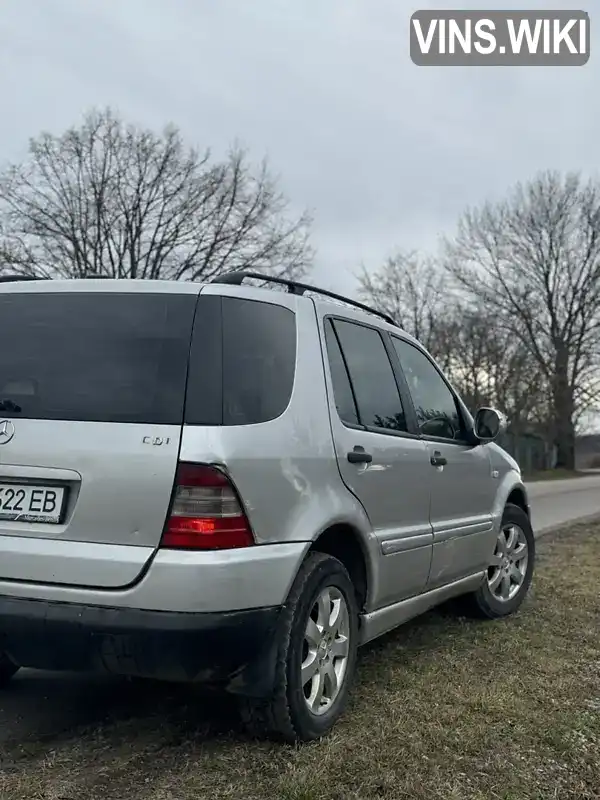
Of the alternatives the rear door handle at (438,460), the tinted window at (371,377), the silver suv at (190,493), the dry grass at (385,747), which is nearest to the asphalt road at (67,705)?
the dry grass at (385,747)

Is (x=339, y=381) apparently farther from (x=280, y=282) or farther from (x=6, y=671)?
(x=6, y=671)

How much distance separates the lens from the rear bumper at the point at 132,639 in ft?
9.73

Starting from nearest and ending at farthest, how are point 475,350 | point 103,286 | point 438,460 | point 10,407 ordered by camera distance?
1. point 10,407
2. point 103,286
3. point 438,460
4. point 475,350

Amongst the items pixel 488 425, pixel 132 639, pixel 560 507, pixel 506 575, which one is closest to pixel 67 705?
pixel 132 639

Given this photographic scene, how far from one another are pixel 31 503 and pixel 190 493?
60 cm

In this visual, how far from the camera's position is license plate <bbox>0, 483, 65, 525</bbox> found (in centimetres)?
309

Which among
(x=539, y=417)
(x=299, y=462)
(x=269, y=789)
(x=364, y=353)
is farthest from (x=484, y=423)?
(x=539, y=417)

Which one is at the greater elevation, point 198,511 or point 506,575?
point 198,511

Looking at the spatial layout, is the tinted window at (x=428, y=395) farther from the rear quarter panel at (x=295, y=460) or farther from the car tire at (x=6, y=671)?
the car tire at (x=6, y=671)

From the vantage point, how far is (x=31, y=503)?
10.2ft

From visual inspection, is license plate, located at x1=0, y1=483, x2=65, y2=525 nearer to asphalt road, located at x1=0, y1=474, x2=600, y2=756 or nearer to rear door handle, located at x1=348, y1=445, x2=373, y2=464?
asphalt road, located at x1=0, y1=474, x2=600, y2=756

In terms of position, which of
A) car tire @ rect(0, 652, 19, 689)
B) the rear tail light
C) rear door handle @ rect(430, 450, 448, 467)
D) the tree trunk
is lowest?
car tire @ rect(0, 652, 19, 689)

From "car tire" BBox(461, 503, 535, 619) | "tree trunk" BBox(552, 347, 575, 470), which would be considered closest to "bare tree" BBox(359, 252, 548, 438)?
"tree trunk" BBox(552, 347, 575, 470)

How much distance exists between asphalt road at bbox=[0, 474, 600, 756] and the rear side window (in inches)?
56.3
